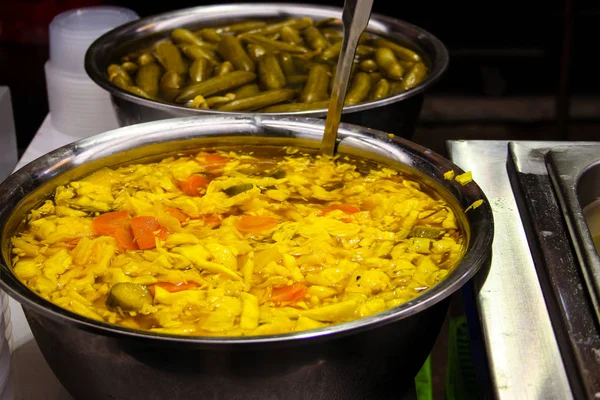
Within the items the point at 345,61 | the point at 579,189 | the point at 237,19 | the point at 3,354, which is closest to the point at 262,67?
the point at 237,19

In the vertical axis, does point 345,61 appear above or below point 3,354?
above

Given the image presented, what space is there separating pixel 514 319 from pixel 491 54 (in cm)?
382

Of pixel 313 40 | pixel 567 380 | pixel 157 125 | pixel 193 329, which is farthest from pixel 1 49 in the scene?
pixel 567 380

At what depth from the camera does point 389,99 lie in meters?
1.88

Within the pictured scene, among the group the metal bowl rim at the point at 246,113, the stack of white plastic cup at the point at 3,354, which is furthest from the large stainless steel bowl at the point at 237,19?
the stack of white plastic cup at the point at 3,354

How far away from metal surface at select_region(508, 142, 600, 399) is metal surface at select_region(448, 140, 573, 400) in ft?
0.05

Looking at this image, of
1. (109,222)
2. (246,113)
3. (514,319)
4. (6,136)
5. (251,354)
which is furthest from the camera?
(6,136)

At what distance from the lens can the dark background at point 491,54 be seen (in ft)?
14.1

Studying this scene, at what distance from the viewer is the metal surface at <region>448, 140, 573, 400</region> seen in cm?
111

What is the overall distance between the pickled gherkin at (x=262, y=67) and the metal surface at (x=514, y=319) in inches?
27.3

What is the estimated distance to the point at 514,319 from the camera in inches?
48.6

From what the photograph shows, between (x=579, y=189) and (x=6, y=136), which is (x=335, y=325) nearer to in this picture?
(x=579, y=189)

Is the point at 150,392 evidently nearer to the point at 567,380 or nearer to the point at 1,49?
the point at 567,380

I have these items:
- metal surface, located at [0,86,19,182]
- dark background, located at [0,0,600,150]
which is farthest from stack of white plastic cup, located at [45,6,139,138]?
dark background, located at [0,0,600,150]
